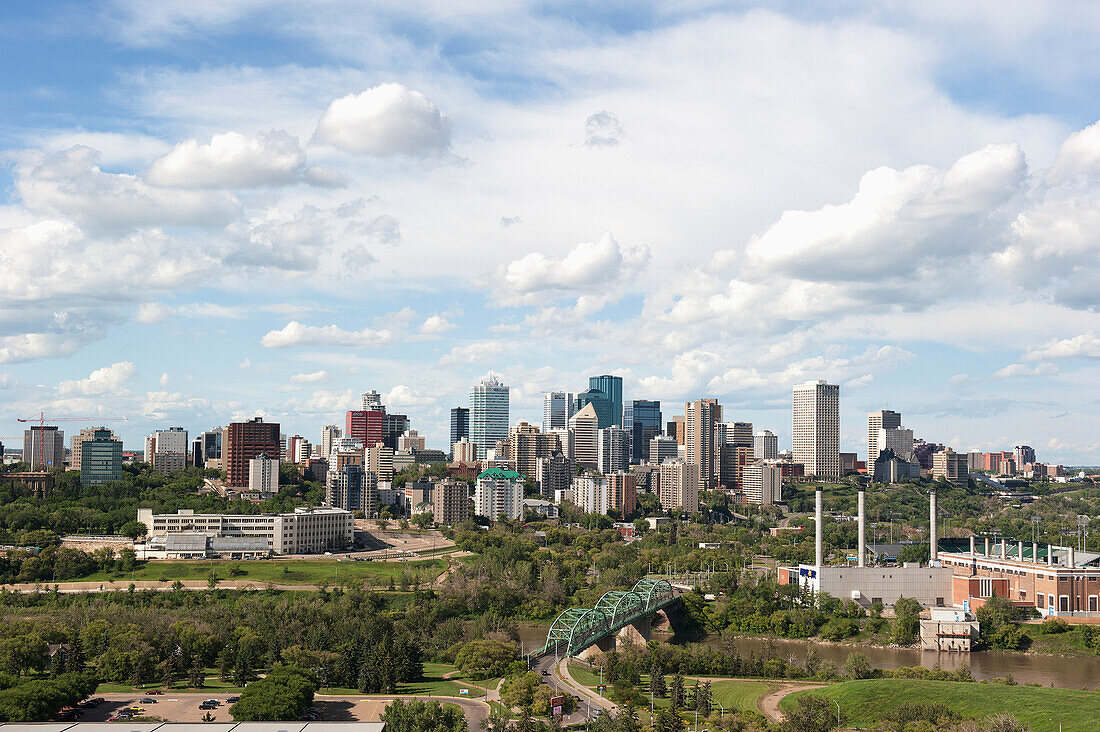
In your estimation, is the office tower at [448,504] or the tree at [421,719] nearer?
the tree at [421,719]

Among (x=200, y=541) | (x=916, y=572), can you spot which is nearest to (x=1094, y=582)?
(x=916, y=572)

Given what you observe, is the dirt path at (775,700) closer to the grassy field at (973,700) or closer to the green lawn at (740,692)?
the green lawn at (740,692)

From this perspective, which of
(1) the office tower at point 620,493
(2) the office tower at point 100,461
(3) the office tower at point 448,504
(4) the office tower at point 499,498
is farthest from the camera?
(1) the office tower at point 620,493

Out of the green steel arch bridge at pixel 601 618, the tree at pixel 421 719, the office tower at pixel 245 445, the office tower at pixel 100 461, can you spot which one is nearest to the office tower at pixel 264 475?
the office tower at pixel 245 445

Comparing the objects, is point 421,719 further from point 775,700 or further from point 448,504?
point 448,504

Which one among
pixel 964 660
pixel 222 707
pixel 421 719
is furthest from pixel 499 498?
pixel 421 719

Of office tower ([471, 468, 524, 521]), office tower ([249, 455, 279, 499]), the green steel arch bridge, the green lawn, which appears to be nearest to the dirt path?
the green lawn

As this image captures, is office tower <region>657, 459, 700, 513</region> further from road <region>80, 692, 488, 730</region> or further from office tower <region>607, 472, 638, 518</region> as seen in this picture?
road <region>80, 692, 488, 730</region>

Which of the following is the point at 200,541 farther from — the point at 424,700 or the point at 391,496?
the point at 424,700
